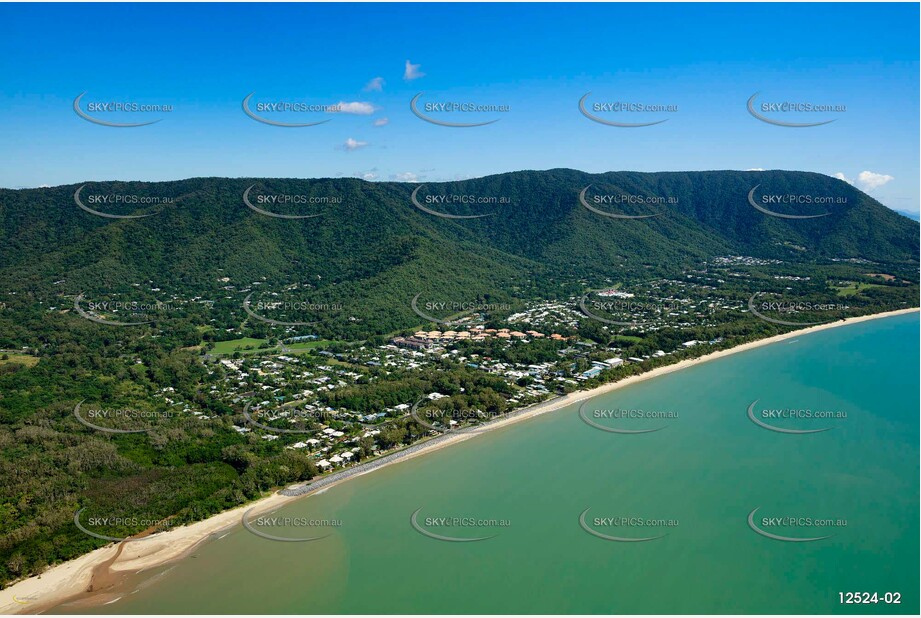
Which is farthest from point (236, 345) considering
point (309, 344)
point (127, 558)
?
point (127, 558)

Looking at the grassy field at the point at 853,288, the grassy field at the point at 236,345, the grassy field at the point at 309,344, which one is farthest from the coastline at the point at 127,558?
the grassy field at the point at 853,288

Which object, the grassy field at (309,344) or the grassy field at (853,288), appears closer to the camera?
the grassy field at (309,344)

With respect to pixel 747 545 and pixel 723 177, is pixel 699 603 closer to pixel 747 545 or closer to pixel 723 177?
pixel 747 545

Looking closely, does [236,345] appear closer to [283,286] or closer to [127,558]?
[283,286]

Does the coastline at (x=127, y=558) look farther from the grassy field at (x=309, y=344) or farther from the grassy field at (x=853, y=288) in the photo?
the grassy field at (x=853, y=288)

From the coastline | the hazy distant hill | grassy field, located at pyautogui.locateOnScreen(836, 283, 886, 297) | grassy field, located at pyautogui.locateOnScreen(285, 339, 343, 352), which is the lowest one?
the coastline

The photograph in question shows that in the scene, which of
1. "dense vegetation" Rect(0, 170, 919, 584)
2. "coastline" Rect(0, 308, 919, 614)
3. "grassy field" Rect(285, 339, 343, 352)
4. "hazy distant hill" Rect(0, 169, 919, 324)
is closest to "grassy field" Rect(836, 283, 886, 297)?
"dense vegetation" Rect(0, 170, 919, 584)

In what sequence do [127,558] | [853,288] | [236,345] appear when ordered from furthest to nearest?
[853,288] < [236,345] < [127,558]

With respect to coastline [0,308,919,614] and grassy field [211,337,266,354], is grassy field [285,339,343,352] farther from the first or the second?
coastline [0,308,919,614]

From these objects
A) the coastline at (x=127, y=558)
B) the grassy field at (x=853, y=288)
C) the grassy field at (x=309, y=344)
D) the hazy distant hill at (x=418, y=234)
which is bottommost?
the coastline at (x=127, y=558)

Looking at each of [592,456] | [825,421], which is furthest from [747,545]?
[825,421]

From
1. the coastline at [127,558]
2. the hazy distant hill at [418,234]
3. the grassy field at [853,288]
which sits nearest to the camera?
the coastline at [127,558]
